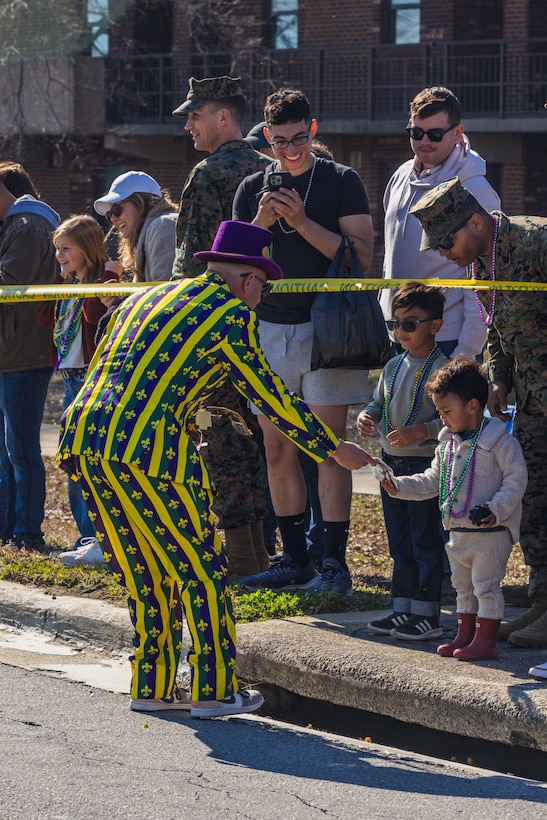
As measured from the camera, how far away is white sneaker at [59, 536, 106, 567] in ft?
24.8

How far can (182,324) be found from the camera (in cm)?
507

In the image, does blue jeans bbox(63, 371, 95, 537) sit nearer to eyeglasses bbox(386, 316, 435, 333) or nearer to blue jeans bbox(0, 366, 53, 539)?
blue jeans bbox(0, 366, 53, 539)

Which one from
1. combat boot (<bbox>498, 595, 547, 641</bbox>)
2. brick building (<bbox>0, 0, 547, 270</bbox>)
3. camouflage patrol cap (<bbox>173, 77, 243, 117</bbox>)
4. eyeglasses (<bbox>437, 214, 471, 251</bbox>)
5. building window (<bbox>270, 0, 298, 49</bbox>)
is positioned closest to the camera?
eyeglasses (<bbox>437, 214, 471, 251</bbox>)

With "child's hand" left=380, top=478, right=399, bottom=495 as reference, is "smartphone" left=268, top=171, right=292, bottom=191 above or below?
above

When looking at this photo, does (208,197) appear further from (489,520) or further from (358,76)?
(358,76)

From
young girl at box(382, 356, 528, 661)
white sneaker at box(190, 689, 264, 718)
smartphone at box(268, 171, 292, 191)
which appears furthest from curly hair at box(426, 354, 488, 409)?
smartphone at box(268, 171, 292, 191)

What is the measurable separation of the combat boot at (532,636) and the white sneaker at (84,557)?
2610mm

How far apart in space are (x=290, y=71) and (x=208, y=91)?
1740cm

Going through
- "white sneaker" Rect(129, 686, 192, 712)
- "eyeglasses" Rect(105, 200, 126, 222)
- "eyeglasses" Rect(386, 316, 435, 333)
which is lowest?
"white sneaker" Rect(129, 686, 192, 712)

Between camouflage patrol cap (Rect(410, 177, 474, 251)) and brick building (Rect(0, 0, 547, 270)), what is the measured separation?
1692cm

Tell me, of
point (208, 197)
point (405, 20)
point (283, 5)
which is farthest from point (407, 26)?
point (208, 197)

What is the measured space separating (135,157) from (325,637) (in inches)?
857

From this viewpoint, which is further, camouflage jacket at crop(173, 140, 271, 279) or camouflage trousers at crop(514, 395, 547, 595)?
camouflage jacket at crop(173, 140, 271, 279)

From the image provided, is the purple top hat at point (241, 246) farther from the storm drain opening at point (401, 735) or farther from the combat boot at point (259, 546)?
the combat boot at point (259, 546)
